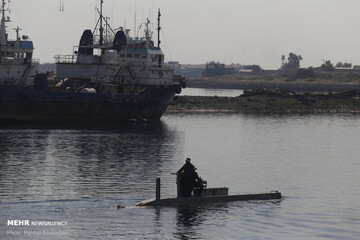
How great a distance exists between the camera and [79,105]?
92938 mm

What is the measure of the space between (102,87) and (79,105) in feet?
23.5

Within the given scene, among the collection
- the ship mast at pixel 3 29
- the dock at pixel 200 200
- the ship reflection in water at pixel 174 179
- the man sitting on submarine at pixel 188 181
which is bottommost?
the ship reflection in water at pixel 174 179

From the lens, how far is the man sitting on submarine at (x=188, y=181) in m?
38.8

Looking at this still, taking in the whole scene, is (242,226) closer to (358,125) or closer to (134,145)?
(134,145)

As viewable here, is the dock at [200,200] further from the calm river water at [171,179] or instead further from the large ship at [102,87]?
the large ship at [102,87]

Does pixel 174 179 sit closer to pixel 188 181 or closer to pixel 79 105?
pixel 188 181

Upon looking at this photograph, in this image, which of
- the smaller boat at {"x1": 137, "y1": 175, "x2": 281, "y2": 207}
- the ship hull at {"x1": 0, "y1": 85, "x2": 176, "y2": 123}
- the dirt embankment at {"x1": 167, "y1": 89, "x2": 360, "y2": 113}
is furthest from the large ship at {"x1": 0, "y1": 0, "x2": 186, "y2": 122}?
the smaller boat at {"x1": 137, "y1": 175, "x2": 281, "y2": 207}

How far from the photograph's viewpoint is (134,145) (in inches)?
2849

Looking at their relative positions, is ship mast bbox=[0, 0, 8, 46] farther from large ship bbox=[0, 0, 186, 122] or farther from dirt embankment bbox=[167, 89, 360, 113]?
dirt embankment bbox=[167, 89, 360, 113]

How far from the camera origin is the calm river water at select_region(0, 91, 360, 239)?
35.6 m

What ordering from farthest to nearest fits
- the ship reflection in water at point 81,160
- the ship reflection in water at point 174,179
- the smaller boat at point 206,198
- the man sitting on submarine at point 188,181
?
the ship reflection in water at point 81,160 → the smaller boat at point 206,198 → the man sitting on submarine at point 188,181 → the ship reflection in water at point 174,179

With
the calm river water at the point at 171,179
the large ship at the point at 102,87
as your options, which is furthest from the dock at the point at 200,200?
the large ship at the point at 102,87

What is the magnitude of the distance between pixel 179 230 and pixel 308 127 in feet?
224

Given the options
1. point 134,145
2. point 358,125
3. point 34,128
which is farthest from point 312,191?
point 358,125
